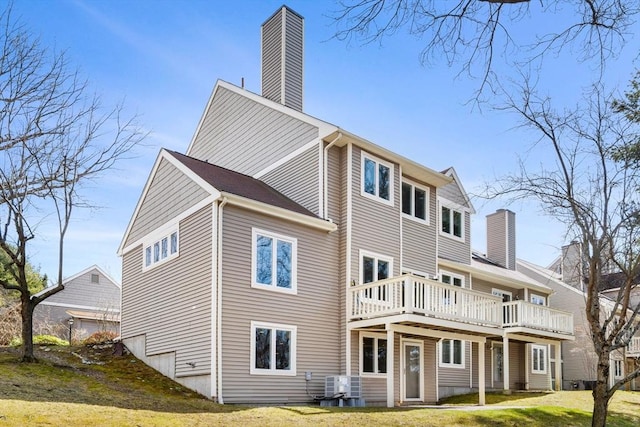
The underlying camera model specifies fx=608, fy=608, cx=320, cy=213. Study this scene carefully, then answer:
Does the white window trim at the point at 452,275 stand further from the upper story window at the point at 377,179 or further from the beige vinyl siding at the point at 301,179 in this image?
the beige vinyl siding at the point at 301,179

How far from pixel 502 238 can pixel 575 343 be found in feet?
22.9

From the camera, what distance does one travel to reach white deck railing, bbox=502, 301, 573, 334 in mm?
21625

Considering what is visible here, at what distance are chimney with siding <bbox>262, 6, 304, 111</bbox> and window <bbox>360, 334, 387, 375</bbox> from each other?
789cm

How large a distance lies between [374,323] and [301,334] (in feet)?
6.57

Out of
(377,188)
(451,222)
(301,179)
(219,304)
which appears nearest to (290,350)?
(219,304)

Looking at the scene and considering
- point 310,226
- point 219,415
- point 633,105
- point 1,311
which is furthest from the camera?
point 1,311

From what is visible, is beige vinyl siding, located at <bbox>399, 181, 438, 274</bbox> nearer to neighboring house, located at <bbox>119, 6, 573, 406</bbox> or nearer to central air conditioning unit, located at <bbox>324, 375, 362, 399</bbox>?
neighboring house, located at <bbox>119, 6, 573, 406</bbox>

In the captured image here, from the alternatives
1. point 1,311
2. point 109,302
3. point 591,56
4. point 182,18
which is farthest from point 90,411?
point 109,302

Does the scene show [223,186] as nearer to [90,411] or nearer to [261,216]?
[261,216]

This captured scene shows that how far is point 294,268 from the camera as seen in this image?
16.4m

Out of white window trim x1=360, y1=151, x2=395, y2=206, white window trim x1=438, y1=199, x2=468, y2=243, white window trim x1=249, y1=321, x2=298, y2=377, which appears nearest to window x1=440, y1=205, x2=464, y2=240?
white window trim x1=438, y1=199, x2=468, y2=243

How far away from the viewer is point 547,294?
28656mm

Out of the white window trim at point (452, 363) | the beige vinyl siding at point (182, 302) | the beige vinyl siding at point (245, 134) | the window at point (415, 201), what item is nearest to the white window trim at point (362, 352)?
the white window trim at point (452, 363)

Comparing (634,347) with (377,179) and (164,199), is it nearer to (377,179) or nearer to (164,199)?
(377,179)
